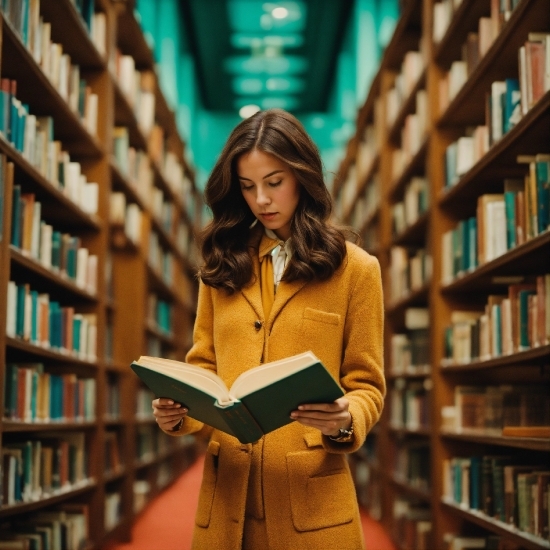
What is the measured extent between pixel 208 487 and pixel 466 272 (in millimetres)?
2501

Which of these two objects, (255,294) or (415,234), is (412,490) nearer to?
(415,234)

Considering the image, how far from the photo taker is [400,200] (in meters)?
6.06

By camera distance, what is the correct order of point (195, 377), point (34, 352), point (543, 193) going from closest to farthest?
point (195, 377), point (543, 193), point (34, 352)

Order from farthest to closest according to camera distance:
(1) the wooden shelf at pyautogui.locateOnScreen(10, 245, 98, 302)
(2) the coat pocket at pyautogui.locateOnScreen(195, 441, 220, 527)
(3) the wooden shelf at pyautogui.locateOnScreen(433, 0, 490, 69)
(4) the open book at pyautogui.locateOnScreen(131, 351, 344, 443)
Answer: (3) the wooden shelf at pyautogui.locateOnScreen(433, 0, 490, 69), (1) the wooden shelf at pyautogui.locateOnScreen(10, 245, 98, 302), (2) the coat pocket at pyautogui.locateOnScreen(195, 441, 220, 527), (4) the open book at pyautogui.locateOnScreen(131, 351, 344, 443)

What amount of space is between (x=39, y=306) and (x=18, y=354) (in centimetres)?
39

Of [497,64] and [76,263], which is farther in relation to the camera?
[76,263]

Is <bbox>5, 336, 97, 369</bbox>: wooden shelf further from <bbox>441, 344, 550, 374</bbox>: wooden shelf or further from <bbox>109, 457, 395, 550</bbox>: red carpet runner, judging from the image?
<bbox>441, 344, 550, 374</bbox>: wooden shelf

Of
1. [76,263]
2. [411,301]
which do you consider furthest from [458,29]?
[76,263]

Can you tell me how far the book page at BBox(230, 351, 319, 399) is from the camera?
1.47m

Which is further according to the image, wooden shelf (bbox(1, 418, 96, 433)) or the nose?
wooden shelf (bbox(1, 418, 96, 433))

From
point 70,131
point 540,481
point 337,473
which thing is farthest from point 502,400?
point 70,131

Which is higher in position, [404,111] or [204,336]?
[404,111]

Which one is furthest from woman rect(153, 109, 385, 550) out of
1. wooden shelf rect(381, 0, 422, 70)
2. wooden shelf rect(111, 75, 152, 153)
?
wooden shelf rect(381, 0, 422, 70)

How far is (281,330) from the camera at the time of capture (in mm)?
1755
